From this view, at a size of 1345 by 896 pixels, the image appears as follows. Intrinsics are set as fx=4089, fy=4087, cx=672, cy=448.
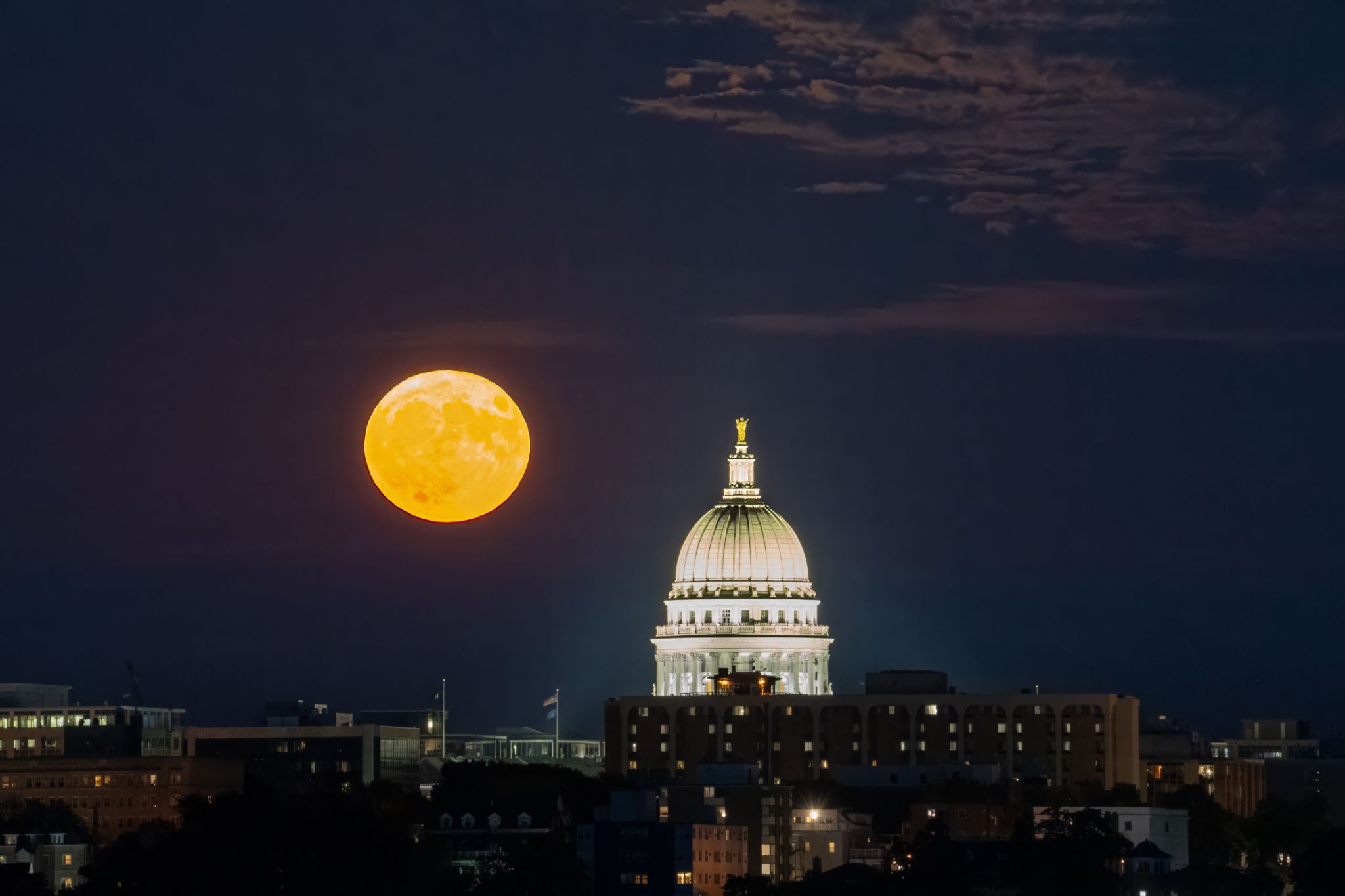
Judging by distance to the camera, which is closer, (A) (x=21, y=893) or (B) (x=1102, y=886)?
(A) (x=21, y=893)

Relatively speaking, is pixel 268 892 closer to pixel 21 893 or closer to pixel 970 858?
pixel 21 893

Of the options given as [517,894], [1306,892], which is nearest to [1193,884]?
[1306,892]

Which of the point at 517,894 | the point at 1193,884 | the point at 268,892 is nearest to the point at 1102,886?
the point at 1193,884

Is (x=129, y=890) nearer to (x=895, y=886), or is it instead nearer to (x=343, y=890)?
(x=343, y=890)

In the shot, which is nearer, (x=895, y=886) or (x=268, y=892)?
(x=268, y=892)

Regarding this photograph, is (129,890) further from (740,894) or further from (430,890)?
(740,894)

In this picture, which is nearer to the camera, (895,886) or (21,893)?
(21,893)

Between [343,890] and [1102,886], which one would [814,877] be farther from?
[343,890]

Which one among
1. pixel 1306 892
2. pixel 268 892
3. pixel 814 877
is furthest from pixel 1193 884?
pixel 268 892
